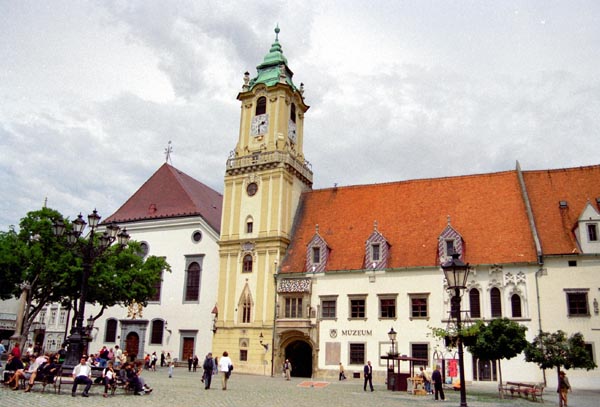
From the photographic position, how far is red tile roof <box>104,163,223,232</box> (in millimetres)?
47125

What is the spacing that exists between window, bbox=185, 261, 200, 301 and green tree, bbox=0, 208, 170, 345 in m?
9.80

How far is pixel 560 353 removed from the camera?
79.2 feet

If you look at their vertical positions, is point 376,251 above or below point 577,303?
above

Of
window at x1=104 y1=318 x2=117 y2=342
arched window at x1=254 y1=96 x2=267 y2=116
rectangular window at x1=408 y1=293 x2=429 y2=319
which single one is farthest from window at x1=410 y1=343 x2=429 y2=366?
window at x1=104 y1=318 x2=117 y2=342

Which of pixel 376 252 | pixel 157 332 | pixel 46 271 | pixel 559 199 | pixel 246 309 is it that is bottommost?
pixel 157 332

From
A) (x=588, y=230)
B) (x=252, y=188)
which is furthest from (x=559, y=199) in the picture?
(x=252, y=188)

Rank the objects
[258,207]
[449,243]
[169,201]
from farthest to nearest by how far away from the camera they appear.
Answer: [169,201]
[258,207]
[449,243]

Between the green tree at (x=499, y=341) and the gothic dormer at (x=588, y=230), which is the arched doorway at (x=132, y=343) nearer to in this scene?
the green tree at (x=499, y=341)

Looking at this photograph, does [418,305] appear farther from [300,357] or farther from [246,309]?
[246,309]

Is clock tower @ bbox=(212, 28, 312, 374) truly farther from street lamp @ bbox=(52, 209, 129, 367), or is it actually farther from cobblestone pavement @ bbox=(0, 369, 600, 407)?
street lamp @ bbox=(52, 209, 129, 367)

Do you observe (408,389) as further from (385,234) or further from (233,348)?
(233,348)

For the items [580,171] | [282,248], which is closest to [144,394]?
[282,248]

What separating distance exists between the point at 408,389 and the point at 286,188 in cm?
1876

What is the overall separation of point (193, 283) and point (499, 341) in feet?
88.1
